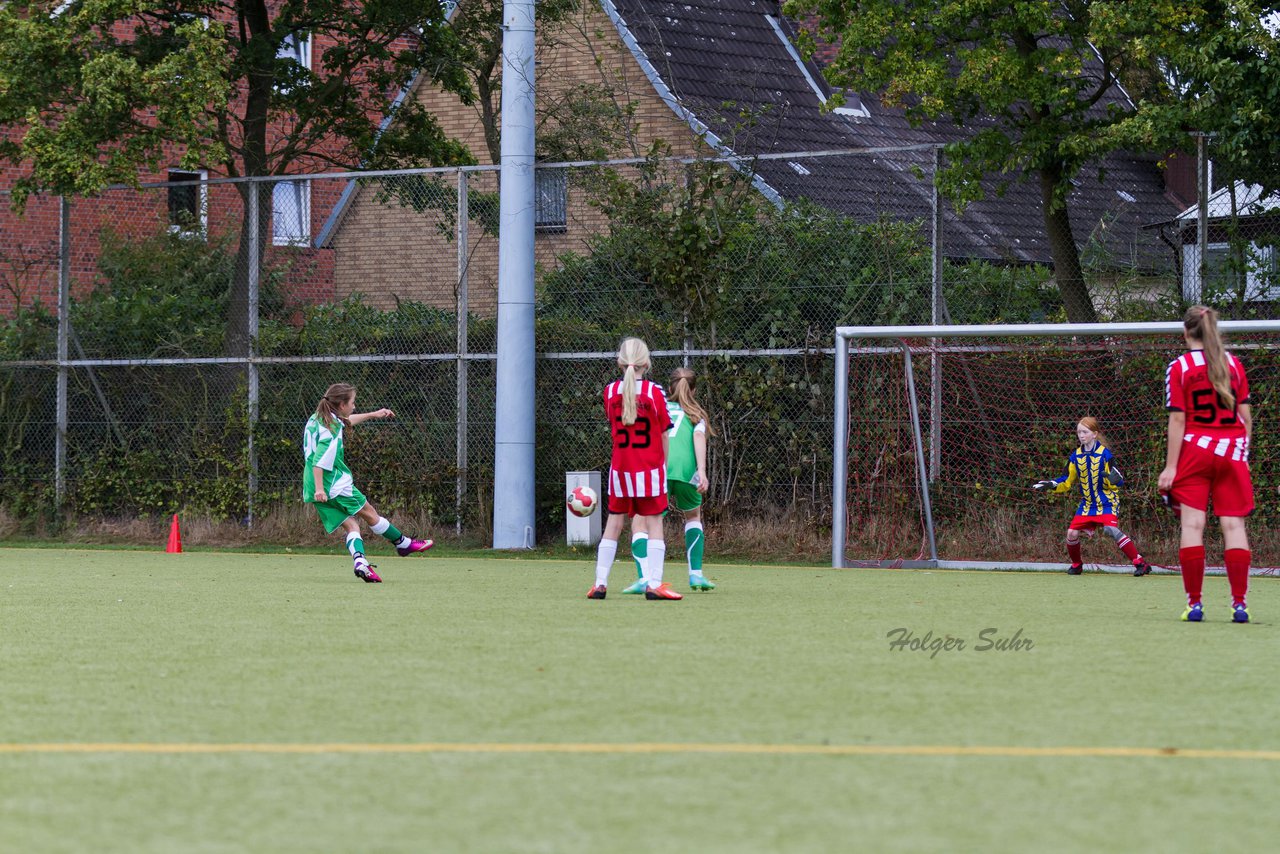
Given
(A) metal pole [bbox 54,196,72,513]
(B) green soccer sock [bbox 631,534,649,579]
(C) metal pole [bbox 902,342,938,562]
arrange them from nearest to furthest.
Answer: (B) green soccer sock [bbox 631,534,649,579] < (C) metal pole [bbox 902,342,938,562] < (A) metal pole [bbox 54,196,72,513]

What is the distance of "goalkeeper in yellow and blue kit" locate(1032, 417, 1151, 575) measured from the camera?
14.0m

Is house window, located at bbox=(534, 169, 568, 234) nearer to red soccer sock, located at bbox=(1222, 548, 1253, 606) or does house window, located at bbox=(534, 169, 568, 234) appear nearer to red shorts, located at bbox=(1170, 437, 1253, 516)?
red shorts, located at bbox=(1170, 437, 1253, 516)

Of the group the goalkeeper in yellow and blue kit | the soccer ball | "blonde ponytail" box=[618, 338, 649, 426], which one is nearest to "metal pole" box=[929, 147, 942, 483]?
the goalkeeper in yellow and blue kit

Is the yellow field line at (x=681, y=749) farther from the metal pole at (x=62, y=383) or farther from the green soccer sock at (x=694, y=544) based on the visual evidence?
the metal pole at (x=62, y=383)

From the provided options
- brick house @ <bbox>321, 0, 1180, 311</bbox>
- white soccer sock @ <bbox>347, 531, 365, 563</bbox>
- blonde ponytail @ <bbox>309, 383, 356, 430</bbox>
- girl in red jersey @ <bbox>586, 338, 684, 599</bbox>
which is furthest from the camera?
brick house @ <bbox>321, 0, 1180, 311</bbox>

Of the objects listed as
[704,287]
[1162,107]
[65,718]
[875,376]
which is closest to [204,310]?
[704,287]

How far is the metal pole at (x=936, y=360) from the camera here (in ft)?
49.2

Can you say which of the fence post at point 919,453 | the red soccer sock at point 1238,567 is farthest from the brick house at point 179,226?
the red soccer sock at point 1238,567

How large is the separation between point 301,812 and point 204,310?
48.6 ft

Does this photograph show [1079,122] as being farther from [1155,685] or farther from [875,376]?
[1155,685]

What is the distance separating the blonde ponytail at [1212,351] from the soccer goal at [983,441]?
548 centimetres

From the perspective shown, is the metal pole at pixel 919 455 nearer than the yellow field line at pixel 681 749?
No

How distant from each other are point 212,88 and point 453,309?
124 inches

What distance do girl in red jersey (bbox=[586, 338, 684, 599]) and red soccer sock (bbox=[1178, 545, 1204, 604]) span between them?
3051 mm
